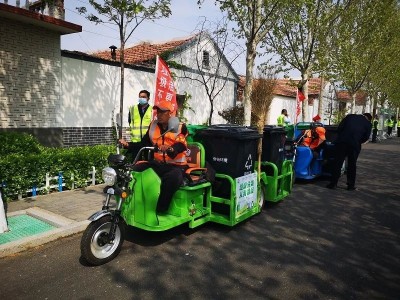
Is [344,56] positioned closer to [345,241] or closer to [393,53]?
[393,53]

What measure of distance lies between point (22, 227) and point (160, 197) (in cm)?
214

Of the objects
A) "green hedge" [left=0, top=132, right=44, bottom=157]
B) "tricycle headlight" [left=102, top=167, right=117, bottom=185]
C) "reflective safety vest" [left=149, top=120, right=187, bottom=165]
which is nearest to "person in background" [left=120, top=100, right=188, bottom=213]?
"reflective safety vest" [left=149, top=120, right=187, bottom=165]

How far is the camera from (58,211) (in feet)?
17.5

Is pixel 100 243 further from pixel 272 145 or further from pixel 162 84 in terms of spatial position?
pixel 272 145

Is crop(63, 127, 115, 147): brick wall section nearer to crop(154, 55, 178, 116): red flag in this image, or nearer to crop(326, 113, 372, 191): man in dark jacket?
crop(154, 55, 178, 116): red flag

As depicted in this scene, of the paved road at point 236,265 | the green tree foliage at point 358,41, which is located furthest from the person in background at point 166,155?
the green tree foliage at point 358,41

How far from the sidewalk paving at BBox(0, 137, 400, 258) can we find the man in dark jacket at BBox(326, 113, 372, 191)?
5.64 meters

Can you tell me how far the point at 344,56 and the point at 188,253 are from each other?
14.5 meters

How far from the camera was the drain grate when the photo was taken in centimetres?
428

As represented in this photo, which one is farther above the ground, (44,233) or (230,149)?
(230,149)

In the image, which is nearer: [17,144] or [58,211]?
[58,211]

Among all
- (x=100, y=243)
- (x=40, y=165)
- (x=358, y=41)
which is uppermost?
(x=358, y=41)

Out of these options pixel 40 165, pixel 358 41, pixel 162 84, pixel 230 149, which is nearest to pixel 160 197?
pixel 230 149

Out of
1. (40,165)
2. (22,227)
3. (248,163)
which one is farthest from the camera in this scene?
(40,165)
